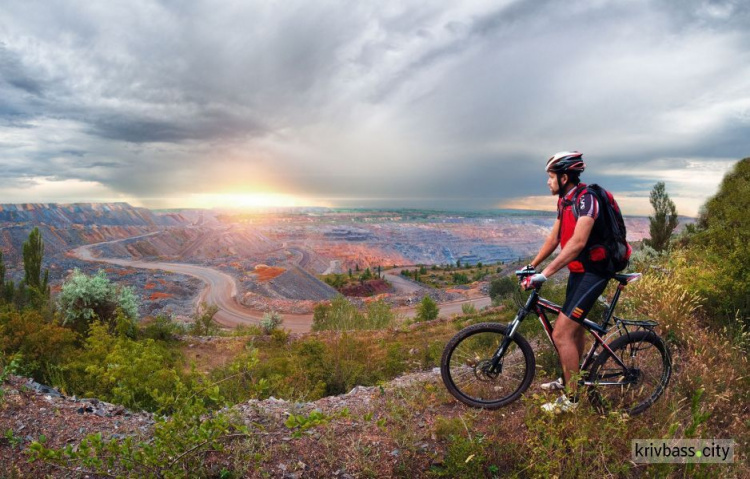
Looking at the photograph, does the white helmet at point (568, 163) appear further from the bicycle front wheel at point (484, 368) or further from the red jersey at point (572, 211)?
the bicycle front wheel at point (484, 368)

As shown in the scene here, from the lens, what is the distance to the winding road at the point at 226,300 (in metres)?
44.6

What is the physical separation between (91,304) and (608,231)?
23418mm

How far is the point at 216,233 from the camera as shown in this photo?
11769 cm

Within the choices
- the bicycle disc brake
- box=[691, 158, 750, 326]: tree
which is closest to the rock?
the bicycle disc brake

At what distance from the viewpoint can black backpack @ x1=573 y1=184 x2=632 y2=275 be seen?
11.9ft

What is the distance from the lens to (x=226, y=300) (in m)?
56.2

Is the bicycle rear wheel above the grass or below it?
above

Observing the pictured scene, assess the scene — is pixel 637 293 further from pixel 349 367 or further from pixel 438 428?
pixel 349 367

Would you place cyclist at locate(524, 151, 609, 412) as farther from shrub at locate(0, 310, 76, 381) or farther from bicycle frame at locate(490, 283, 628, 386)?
shrub at locate(0, 310, 76, 381)

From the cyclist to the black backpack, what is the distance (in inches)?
2.0

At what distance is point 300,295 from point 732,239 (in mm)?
63342

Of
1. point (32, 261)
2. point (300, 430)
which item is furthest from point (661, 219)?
point (32, 261)

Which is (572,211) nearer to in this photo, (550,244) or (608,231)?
(608,231)

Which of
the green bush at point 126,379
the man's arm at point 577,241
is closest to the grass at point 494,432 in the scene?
the man's arm at point 577,241
